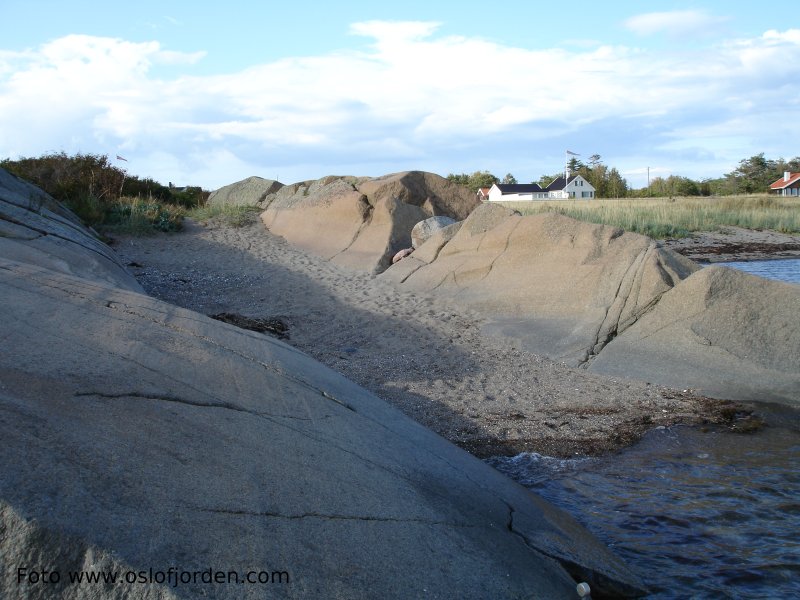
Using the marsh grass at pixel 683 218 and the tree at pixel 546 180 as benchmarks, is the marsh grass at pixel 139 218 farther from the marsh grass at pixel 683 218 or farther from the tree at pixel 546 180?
the tree at pixel 546 180

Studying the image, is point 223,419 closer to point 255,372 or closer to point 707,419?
point 255,372

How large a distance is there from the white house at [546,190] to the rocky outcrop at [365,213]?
4264cm

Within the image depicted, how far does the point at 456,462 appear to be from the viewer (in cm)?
485

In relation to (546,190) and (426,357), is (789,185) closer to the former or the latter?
(546,190)

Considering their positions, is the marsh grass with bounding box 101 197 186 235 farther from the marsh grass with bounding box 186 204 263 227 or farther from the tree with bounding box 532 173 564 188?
the tree with bounding box 532 173 564 188

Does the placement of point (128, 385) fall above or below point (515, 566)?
above

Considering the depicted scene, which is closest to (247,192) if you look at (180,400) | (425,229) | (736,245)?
(425,229)

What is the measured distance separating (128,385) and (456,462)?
2.19m

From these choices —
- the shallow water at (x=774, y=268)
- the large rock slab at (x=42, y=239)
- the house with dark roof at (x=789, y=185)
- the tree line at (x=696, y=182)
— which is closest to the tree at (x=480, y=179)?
the tree line at (x=696, y=182)

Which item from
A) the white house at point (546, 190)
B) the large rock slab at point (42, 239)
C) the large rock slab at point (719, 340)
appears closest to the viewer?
the large rock slab at point (42, 239)

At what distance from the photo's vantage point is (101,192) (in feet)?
59.9

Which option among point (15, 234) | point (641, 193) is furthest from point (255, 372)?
point (641, 193)

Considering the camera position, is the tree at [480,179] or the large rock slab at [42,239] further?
the tree at [480,179]

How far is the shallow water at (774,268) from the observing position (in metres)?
17.8
